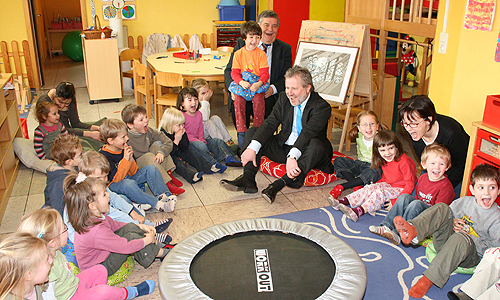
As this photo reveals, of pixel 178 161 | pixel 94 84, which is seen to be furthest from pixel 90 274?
pixel 94 84

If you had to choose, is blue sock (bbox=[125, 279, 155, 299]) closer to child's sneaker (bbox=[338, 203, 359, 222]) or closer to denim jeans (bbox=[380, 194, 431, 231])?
child's sneaker (bbox=[338, 203, 359, 222])

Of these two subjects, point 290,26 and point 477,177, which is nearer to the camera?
point 477,177

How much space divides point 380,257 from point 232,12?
6.72 m

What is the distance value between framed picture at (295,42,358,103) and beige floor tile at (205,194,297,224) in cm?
169

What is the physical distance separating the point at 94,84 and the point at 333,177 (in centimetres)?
452

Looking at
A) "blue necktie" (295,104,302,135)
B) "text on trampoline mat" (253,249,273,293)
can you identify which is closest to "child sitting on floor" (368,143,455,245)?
"text on trampoline mat" (253,249,273,293)

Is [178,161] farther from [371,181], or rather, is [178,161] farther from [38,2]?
[38,2]

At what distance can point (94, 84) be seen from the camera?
7074mm

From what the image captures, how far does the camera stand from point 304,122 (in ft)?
13.6

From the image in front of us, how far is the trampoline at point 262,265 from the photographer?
7.52 ft

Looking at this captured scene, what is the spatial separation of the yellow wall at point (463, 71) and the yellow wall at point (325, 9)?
356 cm

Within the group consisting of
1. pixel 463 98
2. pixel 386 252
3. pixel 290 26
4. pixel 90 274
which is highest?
pixel 290 26

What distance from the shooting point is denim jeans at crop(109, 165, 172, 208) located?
3.60 meters

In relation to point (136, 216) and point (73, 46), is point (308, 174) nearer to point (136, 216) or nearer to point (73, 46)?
point (136, 216)
